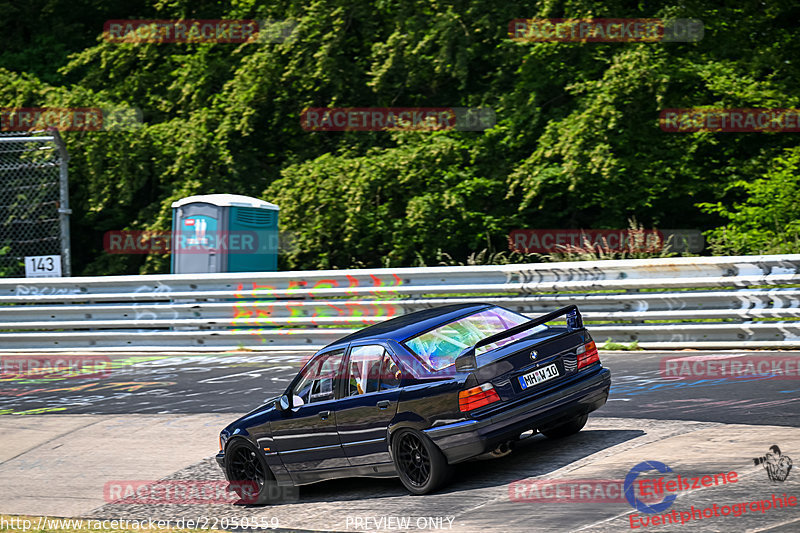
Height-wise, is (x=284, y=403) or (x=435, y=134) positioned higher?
(x=435, y=134)

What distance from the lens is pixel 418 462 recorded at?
7066 millimetres

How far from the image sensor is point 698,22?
19141mm

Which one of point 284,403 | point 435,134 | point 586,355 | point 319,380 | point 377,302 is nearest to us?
point 586,355

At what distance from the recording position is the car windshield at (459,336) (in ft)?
23.6

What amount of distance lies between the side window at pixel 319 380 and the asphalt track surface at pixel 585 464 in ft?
2.64

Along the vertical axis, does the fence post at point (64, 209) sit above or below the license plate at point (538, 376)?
above

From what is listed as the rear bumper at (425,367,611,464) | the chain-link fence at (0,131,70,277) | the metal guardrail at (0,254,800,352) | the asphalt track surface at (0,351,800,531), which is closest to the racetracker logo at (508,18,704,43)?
the metal guardrail at (0,254,800,352)

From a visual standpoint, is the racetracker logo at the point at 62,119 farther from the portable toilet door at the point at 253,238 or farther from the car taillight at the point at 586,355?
the car taillight at the point at 586,355

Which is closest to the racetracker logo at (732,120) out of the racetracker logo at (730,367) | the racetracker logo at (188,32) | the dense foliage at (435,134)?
the dense foliage at (435,134)

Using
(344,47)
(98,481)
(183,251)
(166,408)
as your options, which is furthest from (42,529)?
(344,47)

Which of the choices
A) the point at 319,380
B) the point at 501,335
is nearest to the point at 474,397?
the point at 501,335

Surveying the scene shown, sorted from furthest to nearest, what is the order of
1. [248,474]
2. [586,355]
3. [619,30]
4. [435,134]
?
[435,134]
[619,30]
[248,474]
[586,355]

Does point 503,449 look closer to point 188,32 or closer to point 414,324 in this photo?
point 414,324

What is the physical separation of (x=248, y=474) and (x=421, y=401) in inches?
81.9
